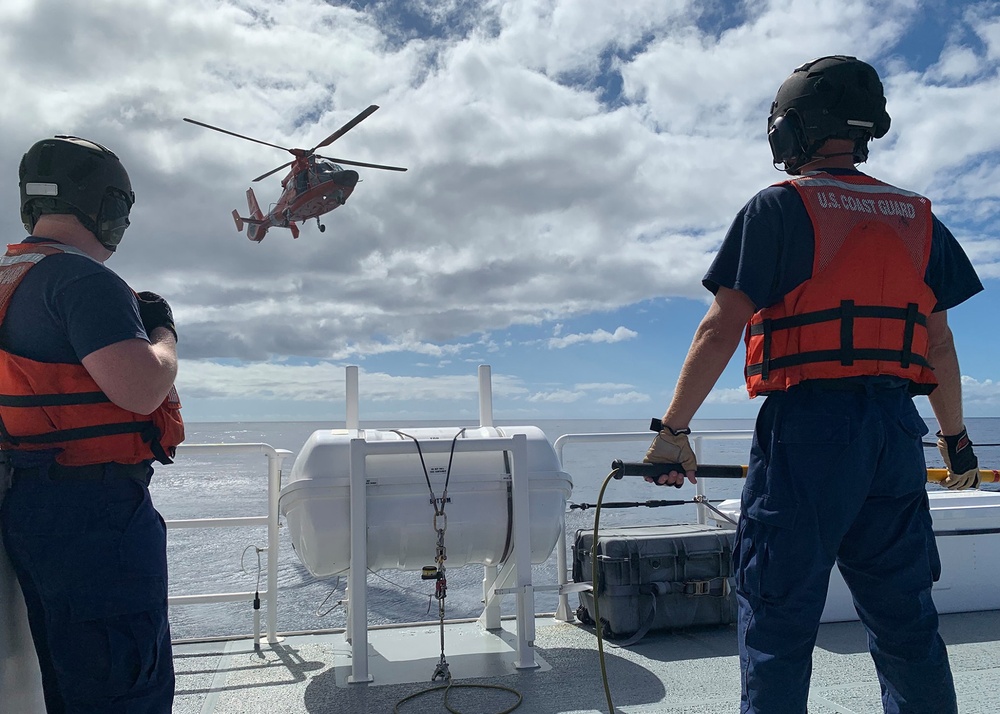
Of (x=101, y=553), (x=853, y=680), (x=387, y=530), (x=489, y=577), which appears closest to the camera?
(x=101, y=553)

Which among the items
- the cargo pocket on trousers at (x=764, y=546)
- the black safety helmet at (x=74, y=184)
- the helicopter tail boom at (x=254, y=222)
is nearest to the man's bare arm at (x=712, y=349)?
the cargo pocket on trousers at (x=764, y=546)

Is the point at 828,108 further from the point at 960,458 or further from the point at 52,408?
the point at 52,408

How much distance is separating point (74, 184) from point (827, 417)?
1.87 metres

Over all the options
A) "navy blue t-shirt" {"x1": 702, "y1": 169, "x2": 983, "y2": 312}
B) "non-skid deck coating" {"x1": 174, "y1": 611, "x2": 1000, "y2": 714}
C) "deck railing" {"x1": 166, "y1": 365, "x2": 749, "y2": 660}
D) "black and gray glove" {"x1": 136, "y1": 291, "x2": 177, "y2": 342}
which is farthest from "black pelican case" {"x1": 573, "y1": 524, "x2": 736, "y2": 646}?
"black and gray glove" {"x1": 136, "y1": 291, "x2": 177, "y2": 342}

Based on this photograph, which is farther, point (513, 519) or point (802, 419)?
point (513, 519)

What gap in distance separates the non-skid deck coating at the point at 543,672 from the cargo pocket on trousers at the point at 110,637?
1492 mm

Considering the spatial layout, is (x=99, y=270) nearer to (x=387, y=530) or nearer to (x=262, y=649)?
(x=387, y=530)

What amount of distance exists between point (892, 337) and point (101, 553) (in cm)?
185

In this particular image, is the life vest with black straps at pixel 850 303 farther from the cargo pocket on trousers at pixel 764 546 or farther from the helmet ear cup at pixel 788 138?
the cargo pocket on trousers at pixel 764 546

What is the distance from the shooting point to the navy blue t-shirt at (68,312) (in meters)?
1.68

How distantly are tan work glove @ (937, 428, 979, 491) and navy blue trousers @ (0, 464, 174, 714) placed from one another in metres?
2.10

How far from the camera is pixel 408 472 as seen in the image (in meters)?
3.51

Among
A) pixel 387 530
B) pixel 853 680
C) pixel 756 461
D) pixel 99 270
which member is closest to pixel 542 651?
pixel 387 530

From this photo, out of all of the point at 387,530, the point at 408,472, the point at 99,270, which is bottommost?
the point at 387,530
